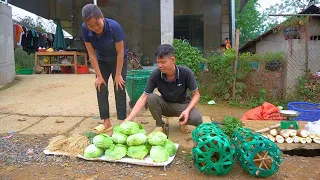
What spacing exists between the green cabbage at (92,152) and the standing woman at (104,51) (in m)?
0.81

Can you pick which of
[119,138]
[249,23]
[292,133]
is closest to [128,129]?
[119,138]

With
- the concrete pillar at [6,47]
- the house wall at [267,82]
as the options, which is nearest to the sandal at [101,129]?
the house wall at [267,82]

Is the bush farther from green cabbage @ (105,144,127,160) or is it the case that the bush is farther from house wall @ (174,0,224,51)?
house wall @ (174,0,224,51)

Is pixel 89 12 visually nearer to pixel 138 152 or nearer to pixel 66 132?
pixel 138 152

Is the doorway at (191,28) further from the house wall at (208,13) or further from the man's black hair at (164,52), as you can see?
the man's black hair at (164,52)

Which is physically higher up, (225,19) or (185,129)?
(225,19)

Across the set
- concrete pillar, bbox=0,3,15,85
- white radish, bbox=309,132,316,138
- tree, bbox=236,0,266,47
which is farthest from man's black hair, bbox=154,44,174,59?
tree, bbox=236,0,266,47

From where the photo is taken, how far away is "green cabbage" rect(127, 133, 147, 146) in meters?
2.88

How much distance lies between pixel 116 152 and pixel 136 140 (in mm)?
242

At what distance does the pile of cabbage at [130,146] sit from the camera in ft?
9.45

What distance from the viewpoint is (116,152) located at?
9.53 ft

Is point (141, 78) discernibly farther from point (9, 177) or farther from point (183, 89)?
point (9, 177)

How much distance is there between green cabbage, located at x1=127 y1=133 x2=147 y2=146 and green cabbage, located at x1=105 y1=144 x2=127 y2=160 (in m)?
0.09

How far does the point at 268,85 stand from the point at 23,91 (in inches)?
249
